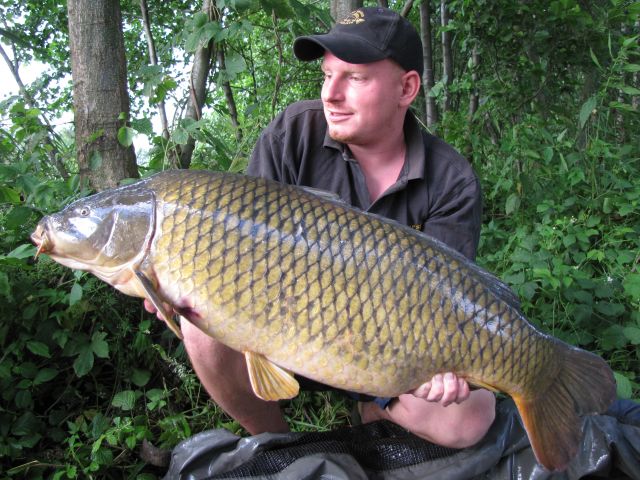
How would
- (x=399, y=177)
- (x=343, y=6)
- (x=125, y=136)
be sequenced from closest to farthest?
(x=399, y=177)
(x=125, y=136)
(x=343, y=6)

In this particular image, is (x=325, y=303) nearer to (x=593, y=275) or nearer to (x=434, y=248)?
(x=434, y=248)

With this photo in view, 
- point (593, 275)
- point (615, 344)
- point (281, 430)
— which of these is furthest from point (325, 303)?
point (593, 275)

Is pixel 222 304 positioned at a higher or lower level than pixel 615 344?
higher

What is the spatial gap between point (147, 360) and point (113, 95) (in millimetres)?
1057

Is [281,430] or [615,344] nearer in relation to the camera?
[281,430]

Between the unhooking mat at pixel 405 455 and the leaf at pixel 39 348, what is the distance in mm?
572

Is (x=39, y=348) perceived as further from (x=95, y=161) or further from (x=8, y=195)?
(x=95, y=161)

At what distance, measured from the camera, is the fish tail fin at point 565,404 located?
4.71 ft

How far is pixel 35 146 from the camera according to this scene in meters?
2.57

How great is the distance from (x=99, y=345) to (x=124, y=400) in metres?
0.20

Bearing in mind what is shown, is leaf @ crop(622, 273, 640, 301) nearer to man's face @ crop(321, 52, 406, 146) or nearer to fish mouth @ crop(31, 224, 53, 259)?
man's face @ crop(321, 52, 406, 146)

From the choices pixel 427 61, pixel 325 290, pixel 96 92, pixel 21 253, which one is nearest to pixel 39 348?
pixel 21 253

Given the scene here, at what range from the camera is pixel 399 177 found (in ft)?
6.16

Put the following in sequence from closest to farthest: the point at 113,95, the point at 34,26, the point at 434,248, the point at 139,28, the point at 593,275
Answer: the point at 434,248
the point at 113,95
the point at 593,275
the point at 34,26
the point at 139,28
